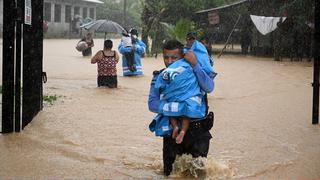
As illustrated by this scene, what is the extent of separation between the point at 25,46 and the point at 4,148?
1690 mm

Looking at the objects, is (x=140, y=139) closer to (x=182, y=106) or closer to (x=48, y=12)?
(x=182, y=106)

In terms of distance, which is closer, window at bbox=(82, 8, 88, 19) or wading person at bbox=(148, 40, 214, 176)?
wading person at bbox=(148, 40, 214, 176)

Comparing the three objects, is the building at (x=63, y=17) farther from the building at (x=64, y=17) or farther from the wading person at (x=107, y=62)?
the wading person at (x=107, y=62)

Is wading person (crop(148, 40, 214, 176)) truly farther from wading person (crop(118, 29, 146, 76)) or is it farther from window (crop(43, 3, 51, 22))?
window (crop(43, 3, 51, 22))

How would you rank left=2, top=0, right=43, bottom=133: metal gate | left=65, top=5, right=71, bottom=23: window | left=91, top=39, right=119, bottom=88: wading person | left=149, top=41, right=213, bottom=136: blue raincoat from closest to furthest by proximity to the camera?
left=149, top=41, right=213, bottom=136: blue raincoat
left=2, top=0, right=43, bottom=133: metal gate
left=91, top=39, right=119, bottom=88: wading person
left=65, top=5, right=71, bottom=23: window

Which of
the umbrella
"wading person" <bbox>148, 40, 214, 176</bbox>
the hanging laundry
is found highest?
the hanging laundry

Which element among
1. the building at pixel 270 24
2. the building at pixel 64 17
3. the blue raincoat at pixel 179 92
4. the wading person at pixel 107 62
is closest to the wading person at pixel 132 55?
the wading person at pixel 107 62

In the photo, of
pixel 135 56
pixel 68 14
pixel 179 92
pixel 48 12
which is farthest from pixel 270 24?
pixel 68 14

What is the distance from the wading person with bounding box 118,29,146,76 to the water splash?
10.5 m

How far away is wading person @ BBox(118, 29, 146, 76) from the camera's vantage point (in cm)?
1566

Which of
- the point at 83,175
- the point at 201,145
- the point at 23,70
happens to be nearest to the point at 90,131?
the point at 23,70

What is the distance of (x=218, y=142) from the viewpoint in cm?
750


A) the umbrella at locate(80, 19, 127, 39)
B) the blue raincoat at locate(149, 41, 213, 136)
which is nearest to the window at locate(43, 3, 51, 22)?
the umbrella at locate(80, 19, 127, 39)

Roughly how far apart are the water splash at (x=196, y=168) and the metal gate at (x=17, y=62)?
282 centimetres
